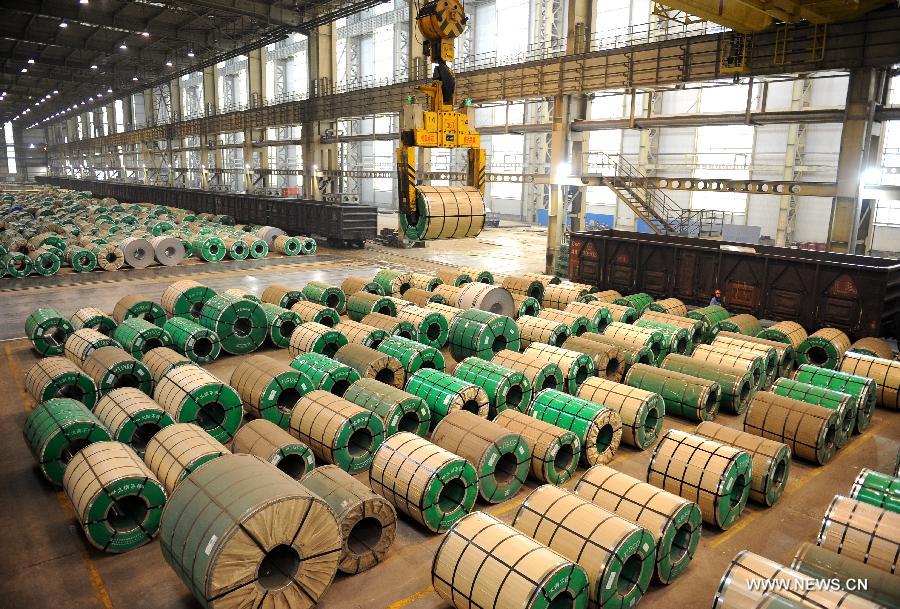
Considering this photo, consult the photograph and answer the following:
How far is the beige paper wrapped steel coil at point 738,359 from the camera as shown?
440 inches

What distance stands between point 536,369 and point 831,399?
14.6ft

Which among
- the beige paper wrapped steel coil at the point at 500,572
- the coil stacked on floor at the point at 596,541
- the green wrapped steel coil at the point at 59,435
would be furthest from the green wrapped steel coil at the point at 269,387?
the coil stacked on floor at the point at 596,541

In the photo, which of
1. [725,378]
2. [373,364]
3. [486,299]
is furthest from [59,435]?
[725,378]

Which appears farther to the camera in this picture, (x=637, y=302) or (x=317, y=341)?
(x=637, y=302)

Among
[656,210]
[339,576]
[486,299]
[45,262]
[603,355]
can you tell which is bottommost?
[339,576]

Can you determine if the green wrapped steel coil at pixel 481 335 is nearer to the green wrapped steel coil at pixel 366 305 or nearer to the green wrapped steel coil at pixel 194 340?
the green wrapped steel coil at pixel 366 305

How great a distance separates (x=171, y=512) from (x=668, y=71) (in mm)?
17604

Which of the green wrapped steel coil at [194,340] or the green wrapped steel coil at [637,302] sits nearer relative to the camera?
the green wrapped steel coil at [194,340]

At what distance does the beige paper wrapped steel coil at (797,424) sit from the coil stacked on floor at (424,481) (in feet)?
15.4

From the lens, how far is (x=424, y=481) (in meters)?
6.97

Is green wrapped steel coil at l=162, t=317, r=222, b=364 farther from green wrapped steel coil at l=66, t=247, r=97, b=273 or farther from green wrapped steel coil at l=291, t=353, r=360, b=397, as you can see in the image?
green wrapped steel coil at l=66, t=247, r=97, b=273

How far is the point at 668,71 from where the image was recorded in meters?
18.1

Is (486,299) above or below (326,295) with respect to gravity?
above

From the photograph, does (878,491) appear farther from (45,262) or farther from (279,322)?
(45,262)
